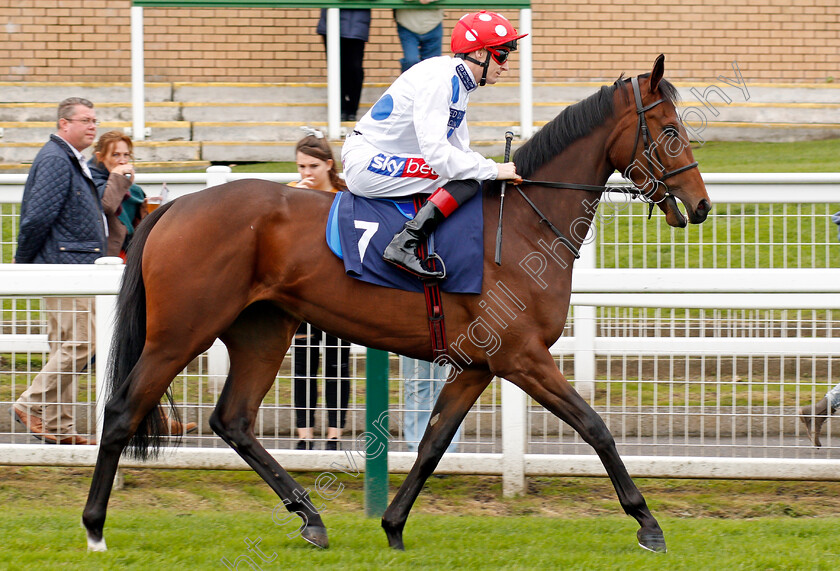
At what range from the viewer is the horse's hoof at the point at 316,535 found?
4.32 m

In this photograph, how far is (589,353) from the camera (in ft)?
16.1

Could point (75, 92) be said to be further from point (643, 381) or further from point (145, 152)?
point (643, 381)

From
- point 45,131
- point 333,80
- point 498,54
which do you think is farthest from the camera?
point 45,131

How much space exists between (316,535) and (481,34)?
2.13 m

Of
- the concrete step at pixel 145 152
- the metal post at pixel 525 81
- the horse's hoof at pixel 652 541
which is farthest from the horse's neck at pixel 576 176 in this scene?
the concrete step at pixel 145 152

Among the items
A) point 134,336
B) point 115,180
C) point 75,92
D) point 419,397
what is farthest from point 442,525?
point 75,92

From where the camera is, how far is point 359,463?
5.04 m

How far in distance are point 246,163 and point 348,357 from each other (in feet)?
20.2

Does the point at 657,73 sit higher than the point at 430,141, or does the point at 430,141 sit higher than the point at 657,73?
the point at 657,73

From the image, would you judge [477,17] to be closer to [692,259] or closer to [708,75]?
[692,259]

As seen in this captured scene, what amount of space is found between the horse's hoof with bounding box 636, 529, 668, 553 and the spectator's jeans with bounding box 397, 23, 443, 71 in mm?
6933

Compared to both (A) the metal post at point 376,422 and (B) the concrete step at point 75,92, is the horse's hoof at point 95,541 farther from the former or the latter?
(B) the concrete step at point 75,92

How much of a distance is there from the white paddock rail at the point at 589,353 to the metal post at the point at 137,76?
5651 mm

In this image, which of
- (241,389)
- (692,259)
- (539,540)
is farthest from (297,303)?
(692,259)
